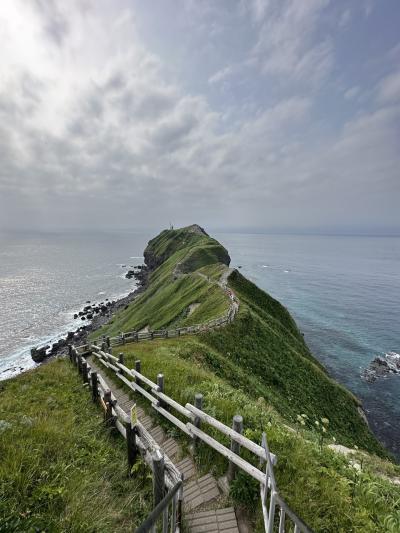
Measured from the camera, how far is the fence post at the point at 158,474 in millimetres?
5429

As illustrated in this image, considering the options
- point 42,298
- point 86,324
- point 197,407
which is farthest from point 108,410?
point 42,298

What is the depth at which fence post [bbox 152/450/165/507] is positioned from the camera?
543cm

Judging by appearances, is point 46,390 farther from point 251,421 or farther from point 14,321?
point 14,321

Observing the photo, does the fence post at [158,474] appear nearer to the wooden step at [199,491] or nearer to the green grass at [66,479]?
the green grass at [66,479]

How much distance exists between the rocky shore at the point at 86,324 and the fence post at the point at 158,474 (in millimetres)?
56637

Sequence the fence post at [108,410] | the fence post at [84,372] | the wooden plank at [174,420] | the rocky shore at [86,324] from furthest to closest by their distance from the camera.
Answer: the rocky shore at [86,324] < the fence post at [84,372] < the fence post at [108,410] < the wooden plank at [174,420]

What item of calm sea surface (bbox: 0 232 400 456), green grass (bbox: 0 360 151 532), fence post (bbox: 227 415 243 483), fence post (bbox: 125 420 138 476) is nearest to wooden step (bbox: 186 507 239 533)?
fence post (bbox: 227 415 243 483)

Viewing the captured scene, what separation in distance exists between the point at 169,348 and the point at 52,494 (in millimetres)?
16658

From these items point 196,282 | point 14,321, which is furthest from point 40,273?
point 196,282

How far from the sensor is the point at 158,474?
5555mm

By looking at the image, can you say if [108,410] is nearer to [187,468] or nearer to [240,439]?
[187,468]

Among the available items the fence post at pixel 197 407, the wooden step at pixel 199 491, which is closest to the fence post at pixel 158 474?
the wooden step at pixel 199 491

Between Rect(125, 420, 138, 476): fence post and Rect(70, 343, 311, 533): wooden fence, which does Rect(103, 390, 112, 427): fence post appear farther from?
Rect(125, 420, 138, 476): fence post

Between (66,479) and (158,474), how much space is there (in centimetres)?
219
